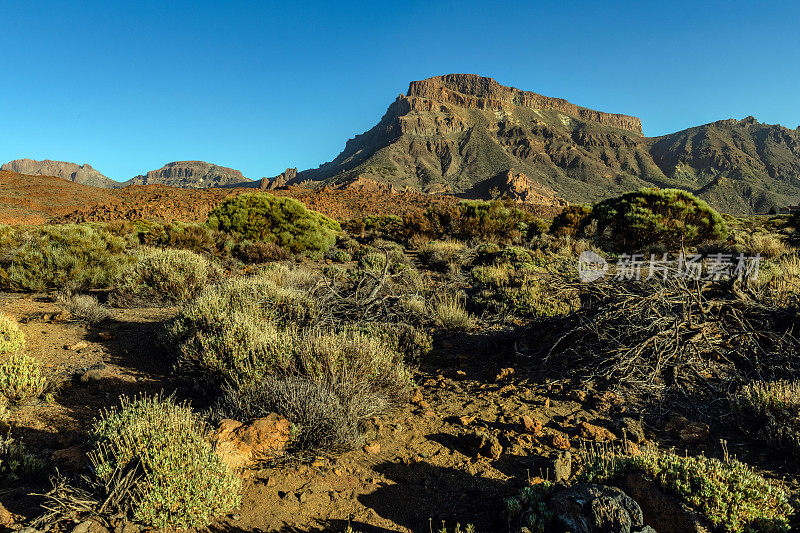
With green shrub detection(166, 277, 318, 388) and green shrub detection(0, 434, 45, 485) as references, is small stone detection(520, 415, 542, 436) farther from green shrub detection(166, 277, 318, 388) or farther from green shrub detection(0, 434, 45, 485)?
green shrub detection(0, 434, 45, 485)

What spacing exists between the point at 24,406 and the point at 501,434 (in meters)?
4.53

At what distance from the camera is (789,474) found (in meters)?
2.74

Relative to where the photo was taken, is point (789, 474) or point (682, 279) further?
point (682, 279)

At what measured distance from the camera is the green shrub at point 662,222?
530 inches

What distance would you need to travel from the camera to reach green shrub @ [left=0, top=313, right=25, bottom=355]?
182 inches

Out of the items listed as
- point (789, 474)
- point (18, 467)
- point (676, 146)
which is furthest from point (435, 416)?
point (676, 146)

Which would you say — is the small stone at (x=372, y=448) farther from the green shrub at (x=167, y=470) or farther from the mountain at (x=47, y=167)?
the mountain at (x=47, y=167)

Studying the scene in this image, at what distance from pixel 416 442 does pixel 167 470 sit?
6.22ft

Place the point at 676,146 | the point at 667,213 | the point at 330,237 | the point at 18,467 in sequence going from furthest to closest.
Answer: the point at 676,146
the point at 330,237
the point at 667,213
the point at 18,467

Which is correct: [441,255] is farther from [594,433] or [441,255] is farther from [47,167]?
[47,167]

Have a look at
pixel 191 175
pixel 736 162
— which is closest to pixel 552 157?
pixel 736 162

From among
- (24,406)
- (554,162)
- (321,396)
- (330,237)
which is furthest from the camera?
(554,162)

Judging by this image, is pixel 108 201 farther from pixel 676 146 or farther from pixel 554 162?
pixel 676 146

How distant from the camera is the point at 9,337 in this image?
16.2ft
